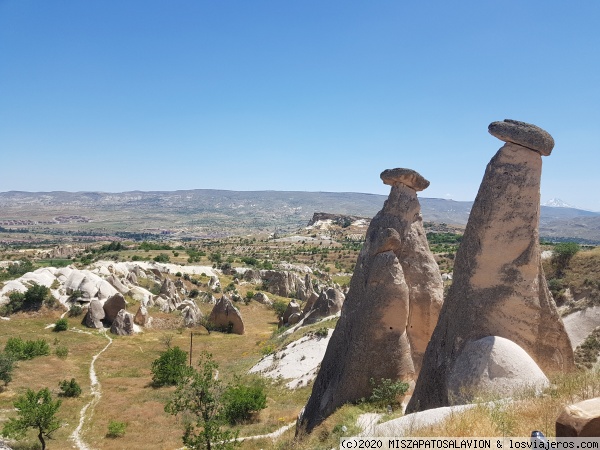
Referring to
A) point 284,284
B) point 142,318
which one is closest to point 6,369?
point 142,318

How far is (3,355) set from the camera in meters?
25.5

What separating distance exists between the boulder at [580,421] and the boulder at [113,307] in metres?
40.9

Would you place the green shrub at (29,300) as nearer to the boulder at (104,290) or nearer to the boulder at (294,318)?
the boulder at (104,290)

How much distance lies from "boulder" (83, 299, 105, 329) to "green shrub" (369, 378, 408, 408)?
34184mm

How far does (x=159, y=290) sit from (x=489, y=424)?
5018cm

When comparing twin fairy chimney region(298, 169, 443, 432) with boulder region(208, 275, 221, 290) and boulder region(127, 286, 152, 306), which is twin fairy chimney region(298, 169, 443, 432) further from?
boulder region(208, 275, 221, 290)

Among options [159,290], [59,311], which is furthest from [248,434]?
[159,290]

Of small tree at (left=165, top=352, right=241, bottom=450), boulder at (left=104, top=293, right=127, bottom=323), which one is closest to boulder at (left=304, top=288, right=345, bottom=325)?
small tree at (left=165, top=352, right=241, bottom=450)

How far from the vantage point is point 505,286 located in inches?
408

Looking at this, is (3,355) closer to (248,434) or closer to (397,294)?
(248,434)

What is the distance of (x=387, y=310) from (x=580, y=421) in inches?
282

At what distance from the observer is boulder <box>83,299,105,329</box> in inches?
1537

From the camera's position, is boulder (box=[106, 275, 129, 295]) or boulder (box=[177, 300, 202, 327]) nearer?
boulder (box=[177, 300, 202, 327])

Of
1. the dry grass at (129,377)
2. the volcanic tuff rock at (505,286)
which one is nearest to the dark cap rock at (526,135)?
the volcanic tuff rock at (505,286)
